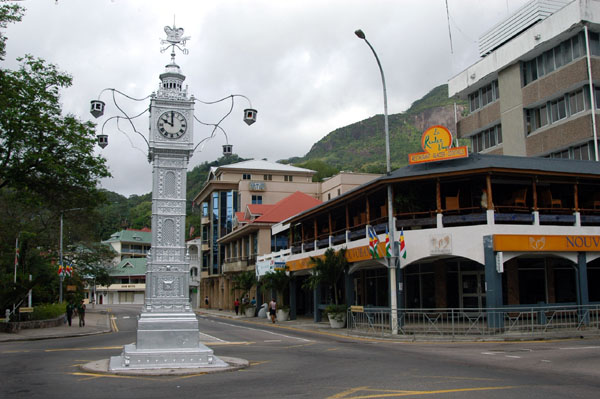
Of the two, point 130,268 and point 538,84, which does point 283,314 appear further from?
point 130,268

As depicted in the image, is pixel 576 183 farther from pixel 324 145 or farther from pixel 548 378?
pixel 324 145

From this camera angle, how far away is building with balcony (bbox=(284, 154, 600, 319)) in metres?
24.2

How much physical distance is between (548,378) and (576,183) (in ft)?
54.7

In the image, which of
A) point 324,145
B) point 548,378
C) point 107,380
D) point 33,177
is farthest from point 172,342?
point 324,145

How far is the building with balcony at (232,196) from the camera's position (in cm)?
6619

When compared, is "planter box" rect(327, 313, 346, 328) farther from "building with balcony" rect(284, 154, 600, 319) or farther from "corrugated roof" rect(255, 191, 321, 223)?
"corrugated roof" rect(255, 191, 321, 223)

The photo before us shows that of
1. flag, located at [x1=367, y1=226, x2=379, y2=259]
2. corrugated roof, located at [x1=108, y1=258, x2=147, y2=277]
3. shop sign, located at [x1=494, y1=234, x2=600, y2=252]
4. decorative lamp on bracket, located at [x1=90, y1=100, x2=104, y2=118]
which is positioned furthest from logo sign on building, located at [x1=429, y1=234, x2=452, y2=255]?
corrugated roof, located at [x1=108, y1=258, x2=147, y2=277]

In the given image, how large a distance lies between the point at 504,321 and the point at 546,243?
439 centimetres

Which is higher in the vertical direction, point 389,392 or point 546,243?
point 546,243

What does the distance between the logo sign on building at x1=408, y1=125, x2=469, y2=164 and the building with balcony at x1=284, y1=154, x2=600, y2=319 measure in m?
0.48

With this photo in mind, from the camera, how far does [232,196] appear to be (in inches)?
2795

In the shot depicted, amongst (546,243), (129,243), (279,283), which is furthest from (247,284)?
(129,243)

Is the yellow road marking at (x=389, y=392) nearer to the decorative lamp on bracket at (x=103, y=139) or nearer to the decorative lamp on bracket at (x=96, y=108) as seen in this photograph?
the decorative lamp on bracket at (x=96, y=108)

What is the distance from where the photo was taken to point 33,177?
27.7 m
